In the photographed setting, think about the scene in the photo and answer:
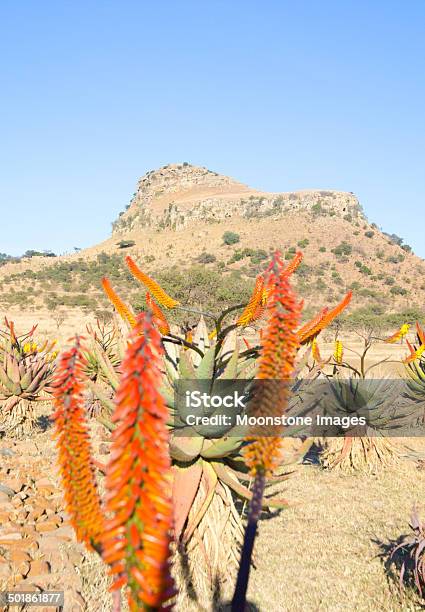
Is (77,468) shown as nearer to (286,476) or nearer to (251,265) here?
(286,476)

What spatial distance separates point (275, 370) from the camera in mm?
1198

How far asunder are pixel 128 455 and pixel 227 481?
335cm

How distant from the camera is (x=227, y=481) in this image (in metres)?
4.13

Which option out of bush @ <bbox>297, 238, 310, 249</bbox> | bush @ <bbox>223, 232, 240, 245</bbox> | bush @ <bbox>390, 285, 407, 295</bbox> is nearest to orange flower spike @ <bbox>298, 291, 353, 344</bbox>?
bush @ <bbox>390, 285, 407, 295</bbox>

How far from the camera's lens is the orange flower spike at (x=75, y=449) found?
3.85ft

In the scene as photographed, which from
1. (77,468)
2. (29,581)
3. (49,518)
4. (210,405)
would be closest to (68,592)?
(29,581)

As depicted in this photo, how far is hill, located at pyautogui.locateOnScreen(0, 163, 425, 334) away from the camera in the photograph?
50.0 meters

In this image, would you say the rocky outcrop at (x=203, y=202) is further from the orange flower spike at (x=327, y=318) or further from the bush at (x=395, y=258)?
the orange flower spike at (x=327, y=318)

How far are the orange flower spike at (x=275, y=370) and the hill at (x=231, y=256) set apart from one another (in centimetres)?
2940

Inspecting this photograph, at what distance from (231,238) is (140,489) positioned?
7494cm

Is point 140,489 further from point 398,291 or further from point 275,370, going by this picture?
point 398,291

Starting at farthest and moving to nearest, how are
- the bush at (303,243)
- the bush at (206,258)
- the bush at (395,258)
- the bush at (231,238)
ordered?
the bush at (231,238)
the bush at (303,243)
the bush at (206,258)
the bush at (395,258)

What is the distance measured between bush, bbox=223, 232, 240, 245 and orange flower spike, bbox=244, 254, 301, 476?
74.0m

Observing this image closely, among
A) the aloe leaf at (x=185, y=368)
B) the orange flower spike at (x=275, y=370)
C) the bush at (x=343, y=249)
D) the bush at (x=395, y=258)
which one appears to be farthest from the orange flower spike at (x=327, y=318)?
the bush at (x=395, y=258)
